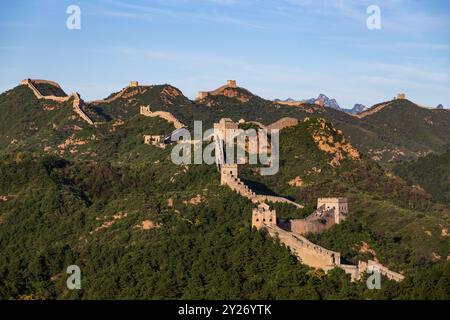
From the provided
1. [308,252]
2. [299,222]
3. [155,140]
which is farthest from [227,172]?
[155,140]

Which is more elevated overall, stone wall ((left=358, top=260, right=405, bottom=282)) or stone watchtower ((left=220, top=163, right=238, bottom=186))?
stone watchtower ((left=220, top=163, right=238, bottom=186))

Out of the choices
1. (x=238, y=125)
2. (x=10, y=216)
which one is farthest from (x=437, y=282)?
(x=238, y=125)

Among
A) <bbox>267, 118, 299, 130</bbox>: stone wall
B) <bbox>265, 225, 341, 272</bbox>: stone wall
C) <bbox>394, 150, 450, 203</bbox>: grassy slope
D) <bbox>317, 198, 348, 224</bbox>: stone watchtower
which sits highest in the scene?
<bbox>267, 118, 299, 130</bbox>: stone wall

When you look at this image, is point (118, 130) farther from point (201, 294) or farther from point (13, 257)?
point (201, 294)

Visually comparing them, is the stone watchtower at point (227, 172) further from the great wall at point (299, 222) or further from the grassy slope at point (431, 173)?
the grassy slope at point (431, 173)

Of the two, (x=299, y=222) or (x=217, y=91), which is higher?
(x=217, y=91)

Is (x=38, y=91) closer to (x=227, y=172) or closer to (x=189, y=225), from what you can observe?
(x=227, y=172)

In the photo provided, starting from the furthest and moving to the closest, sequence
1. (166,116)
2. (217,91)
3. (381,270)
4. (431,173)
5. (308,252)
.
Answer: (217,91) → (431,173) → (166,116) → (308,252) → (381,270)

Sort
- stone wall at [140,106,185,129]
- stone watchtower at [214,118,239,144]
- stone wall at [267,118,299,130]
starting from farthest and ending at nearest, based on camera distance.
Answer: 1. stone wall at [140,106,185,129]
2. stone wall at [267,118,299,130]
3. stone watchtower at [214,118,239,144]

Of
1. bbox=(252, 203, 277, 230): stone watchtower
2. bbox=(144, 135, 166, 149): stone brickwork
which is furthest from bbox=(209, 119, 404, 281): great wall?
bbox=(144, 135, 166, 149): stone brickwork

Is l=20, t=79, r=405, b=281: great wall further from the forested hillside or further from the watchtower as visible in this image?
the watchtower

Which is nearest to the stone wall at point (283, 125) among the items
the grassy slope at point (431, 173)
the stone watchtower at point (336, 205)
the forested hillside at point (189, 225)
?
the forested hillside at point (189, 225)

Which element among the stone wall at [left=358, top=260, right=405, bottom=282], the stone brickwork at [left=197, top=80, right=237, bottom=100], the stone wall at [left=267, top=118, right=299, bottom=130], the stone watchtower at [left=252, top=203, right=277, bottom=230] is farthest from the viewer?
the stone brickwork at [left=197, top=80, right=237, bottom=100]
